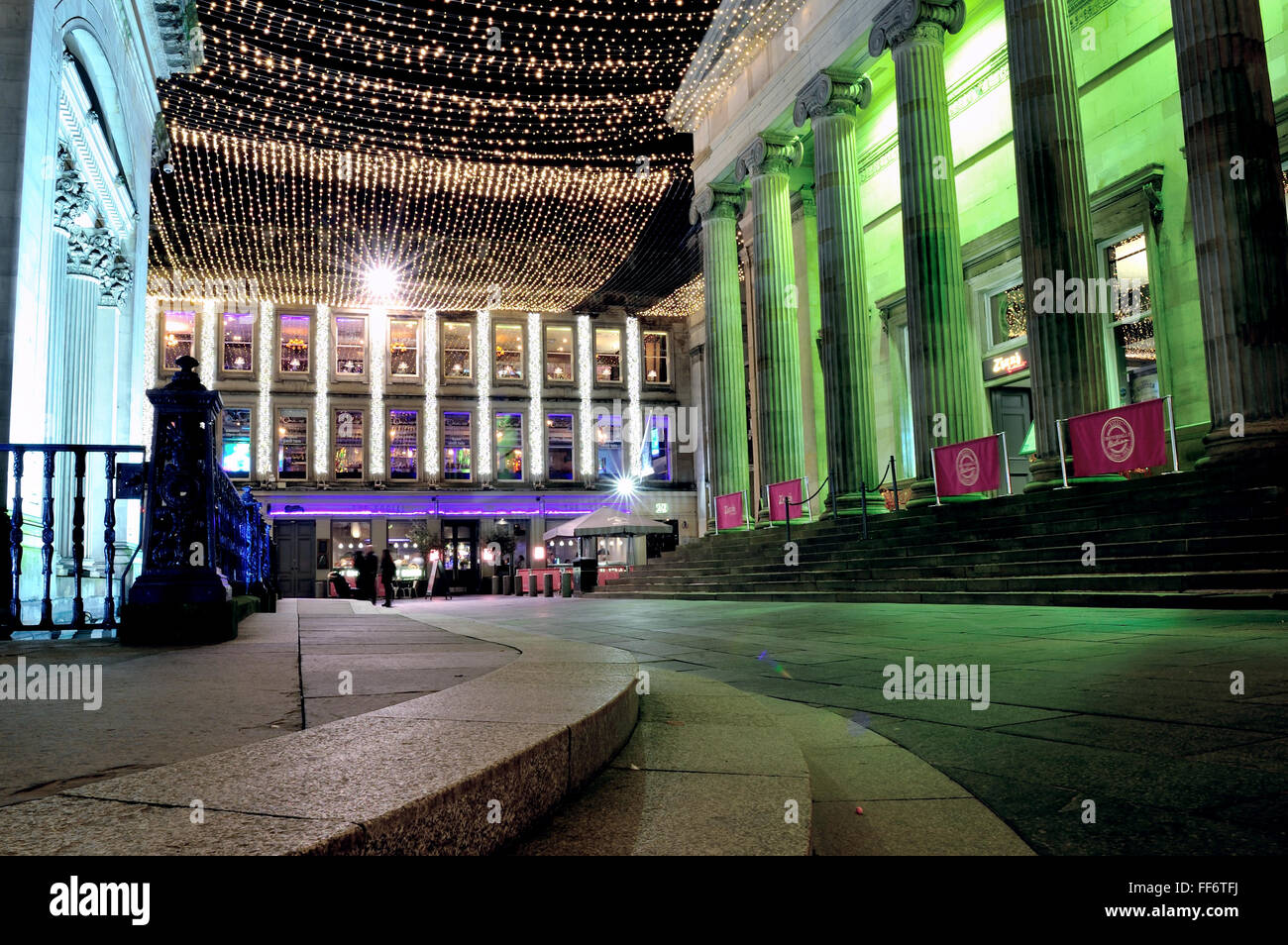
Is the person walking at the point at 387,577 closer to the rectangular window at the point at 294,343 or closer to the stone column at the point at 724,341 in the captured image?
the stone column at the point at 724,341

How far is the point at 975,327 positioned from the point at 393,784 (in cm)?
2252

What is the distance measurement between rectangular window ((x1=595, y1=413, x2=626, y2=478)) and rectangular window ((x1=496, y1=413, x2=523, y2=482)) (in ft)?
12.4

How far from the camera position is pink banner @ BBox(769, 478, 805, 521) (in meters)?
20.8

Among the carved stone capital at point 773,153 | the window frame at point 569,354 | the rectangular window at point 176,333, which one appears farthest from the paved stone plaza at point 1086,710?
the rectangular window at point 176,333

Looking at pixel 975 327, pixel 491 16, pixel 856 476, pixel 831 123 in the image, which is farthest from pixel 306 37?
pixel 975 327

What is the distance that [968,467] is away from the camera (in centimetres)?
1555

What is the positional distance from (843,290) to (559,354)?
2362 centimetres

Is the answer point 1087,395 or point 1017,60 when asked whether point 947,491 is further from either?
point 1017,60

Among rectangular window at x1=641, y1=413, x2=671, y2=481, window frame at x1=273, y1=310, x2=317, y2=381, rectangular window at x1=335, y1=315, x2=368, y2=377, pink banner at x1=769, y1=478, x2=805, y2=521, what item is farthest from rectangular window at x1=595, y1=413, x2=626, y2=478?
pink banner at x1=769, y1=478, x2=805, y2=521

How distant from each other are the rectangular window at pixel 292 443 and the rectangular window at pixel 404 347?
15.3 feet

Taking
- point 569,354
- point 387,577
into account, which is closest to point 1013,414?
point 387,577

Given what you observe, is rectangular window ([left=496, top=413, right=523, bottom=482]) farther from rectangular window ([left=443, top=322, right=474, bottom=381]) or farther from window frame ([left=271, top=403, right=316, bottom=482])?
window frame ([left=271, top=403, right=316, bottom=482])

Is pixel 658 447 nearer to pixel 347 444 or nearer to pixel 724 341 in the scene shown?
pixel 347 444

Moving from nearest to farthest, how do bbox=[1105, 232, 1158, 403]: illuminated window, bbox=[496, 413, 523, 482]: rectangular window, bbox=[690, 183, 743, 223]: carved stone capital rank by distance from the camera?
1. bbox=[1105, 232, 1158, 403]: illuminated window
2. bbox=[690, 183, 743, 223]: carved stone capital
3. bbox=[496, 413, 523, 482]: rectangular window
